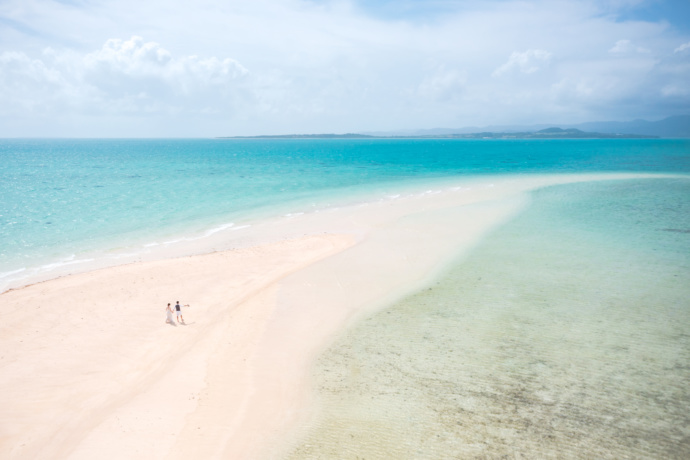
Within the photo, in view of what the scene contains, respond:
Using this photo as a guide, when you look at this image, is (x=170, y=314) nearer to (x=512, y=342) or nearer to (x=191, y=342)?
(x=191, y=342)

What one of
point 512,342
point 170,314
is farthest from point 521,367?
point 170,314

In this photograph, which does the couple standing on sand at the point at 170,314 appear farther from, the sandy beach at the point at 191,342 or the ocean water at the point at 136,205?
the ocean water at the point at 136,205

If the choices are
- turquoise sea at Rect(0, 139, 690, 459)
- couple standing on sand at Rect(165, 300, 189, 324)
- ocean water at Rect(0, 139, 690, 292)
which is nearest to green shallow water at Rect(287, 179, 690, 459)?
turquoise sea at Rect(0, 139, 690, 459)

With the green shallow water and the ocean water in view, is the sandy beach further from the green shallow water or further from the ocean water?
the ocean water

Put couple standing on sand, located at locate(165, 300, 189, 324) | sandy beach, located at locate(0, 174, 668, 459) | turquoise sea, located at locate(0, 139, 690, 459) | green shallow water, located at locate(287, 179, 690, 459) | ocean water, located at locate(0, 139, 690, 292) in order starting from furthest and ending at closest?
ocean water, located at locate(0, 139, 690, 292) → couple standing on sand, located at locate(165, 300, 189, 324) → sandy beach, located at locate(0, 174, 668, 459) → turquoise sea, located at locate(0, 139, 690, 459) → green shallow water, located at locate(287, 179, 690, 459)

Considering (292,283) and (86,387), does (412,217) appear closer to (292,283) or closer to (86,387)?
(292,283)

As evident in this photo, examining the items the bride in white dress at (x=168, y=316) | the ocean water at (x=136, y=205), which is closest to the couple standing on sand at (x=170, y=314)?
the bride in white dress at (x=168, y=316)
